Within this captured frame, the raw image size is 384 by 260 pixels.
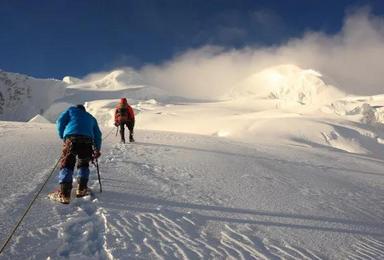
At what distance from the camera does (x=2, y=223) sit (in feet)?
17.7

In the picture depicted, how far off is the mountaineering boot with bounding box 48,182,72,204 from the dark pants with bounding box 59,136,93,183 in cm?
11

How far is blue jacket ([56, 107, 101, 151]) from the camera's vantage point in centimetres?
728

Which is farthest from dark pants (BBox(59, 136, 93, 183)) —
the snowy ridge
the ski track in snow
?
the snowy ridge

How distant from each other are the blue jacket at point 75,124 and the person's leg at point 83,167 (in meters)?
0.23

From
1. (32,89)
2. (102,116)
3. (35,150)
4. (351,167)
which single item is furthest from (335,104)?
(32,89)

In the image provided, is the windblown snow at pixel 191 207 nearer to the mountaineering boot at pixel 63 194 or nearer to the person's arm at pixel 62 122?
the mountaineering boot at pixel 63 194

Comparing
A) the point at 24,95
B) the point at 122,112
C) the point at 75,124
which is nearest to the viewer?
the point at 75,124

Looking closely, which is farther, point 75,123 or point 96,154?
point 96,154

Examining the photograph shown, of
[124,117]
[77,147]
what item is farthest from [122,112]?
[77,147]

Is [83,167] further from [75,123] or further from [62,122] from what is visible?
[62,122]

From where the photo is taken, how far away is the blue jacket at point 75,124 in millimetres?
7281

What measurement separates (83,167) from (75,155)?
235 millimetres

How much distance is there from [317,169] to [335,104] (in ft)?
304

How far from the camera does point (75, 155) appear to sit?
280 inches
